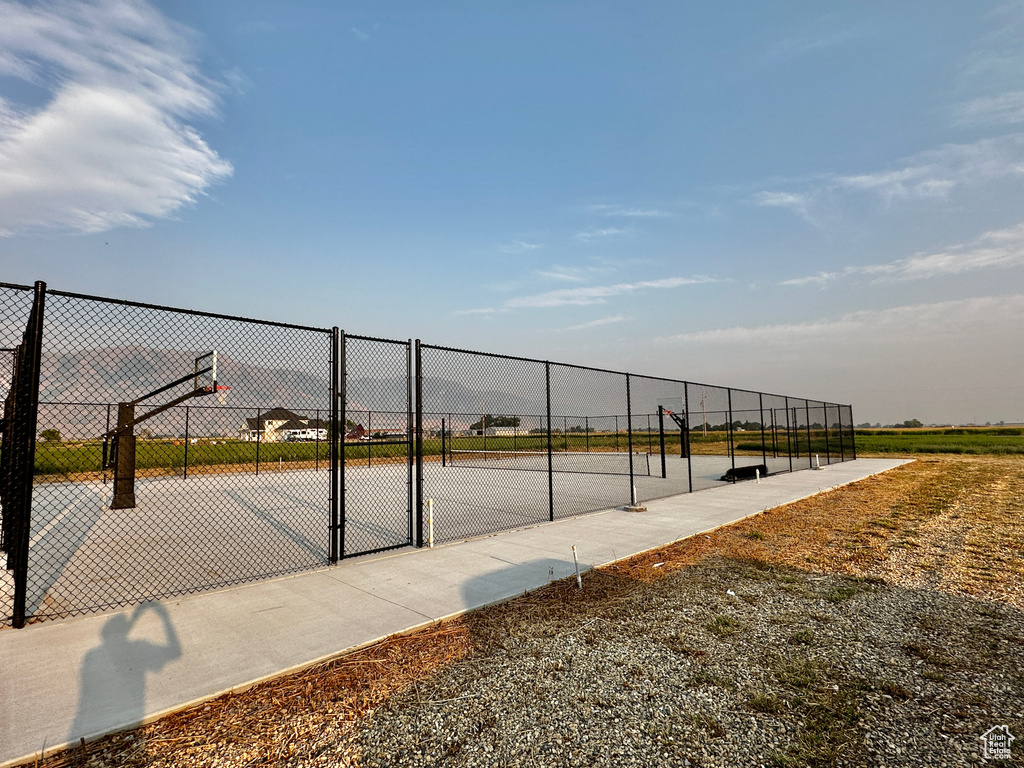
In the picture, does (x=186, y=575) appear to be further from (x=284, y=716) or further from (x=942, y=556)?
(x=942, y=556)

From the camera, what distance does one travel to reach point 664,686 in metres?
3.42

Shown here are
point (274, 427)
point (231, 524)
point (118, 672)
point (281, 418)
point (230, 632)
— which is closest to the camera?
point (118, 672)

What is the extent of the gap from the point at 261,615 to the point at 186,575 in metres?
2.32

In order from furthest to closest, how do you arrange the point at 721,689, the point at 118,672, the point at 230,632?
the point at 230,632 < the point at 118,672 < the point at 721,689

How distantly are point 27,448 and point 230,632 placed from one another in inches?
94.2

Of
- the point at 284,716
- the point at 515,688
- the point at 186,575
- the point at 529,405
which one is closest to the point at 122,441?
the point at 186,575

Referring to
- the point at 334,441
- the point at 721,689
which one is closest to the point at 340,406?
the point at 334,441

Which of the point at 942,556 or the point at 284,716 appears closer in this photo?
the point at 284,716

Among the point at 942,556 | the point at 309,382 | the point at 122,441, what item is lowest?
the point at 942,556

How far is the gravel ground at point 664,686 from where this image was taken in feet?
8.98

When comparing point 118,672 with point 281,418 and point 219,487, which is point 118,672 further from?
point 219,487

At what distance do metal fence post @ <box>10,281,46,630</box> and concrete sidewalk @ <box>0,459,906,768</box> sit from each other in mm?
409

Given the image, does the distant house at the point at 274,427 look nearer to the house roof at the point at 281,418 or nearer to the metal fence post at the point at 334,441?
the house roof at the point at 281,418

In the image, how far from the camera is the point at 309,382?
6680 millimetres
